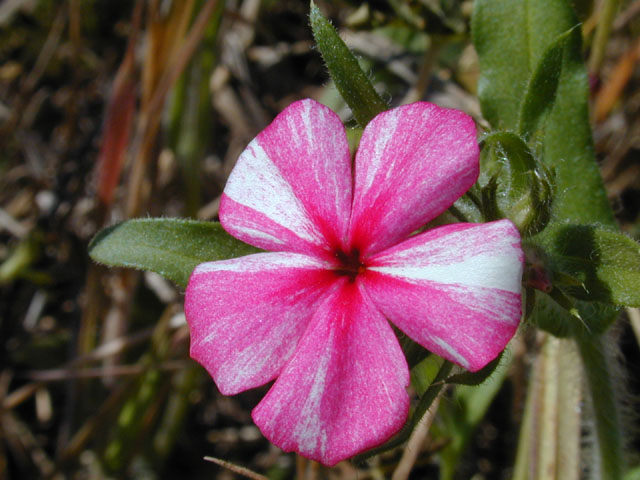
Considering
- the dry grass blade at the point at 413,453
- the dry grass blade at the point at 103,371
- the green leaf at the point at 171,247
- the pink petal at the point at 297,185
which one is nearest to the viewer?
the pink petal at the point at 297,185

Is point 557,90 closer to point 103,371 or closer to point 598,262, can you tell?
point 598,262

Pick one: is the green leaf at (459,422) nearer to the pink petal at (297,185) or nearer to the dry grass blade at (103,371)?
the dry grass blade at (103,371)

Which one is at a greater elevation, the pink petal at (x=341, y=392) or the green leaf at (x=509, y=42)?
the pink petal at (x=341, y=392)

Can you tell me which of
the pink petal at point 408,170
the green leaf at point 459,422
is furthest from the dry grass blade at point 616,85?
the pink petal at point 408,170

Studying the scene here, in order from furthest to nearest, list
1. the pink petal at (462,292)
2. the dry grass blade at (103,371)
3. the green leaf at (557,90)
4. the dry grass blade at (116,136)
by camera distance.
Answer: the dry grass blade at (116,136), the dry grass blade at (103,371), the green leaf at (557,90), the pink petal at (462,292)

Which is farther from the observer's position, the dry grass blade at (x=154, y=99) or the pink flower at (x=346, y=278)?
the dry grass blade at (x=154, y=99)

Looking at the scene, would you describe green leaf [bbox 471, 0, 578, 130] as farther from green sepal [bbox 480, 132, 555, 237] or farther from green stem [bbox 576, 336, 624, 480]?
green stem [bbox 576, 336, 624, 480]

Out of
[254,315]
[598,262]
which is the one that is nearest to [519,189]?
[598,262]

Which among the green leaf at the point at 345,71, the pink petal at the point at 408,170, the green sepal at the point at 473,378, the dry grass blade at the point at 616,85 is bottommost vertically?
the dry grass blade at the point at 616,85
